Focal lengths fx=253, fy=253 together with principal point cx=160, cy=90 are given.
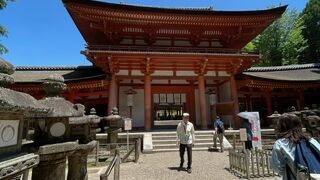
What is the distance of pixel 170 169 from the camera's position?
841cm

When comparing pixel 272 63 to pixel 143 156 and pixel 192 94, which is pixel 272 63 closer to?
pixel 192 94

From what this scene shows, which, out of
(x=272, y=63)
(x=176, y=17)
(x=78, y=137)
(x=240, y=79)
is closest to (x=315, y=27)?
(x=272, y=63)

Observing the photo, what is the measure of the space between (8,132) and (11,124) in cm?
11

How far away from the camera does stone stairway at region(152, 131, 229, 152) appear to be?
12.7 meters

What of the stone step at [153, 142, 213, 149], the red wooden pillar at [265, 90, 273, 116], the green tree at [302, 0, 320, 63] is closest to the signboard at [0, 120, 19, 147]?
the stone step at [153, 142, 213, 149]

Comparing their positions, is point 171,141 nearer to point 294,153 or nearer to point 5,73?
point 294,153

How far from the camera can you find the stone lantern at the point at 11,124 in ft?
8.42

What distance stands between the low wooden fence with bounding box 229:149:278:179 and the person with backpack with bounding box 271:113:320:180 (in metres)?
4.54

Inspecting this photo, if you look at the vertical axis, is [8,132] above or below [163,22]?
below

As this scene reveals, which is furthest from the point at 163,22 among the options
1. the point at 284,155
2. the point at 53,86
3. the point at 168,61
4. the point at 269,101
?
the point at 284,155

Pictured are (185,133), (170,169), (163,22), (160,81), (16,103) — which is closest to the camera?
(16,103)

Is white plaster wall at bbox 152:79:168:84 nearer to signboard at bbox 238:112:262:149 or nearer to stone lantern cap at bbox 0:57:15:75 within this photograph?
signboard at bbox 238:112:262:149

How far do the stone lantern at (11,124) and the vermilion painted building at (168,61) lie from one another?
11558mm

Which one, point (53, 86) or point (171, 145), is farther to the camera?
point (171, 145)
